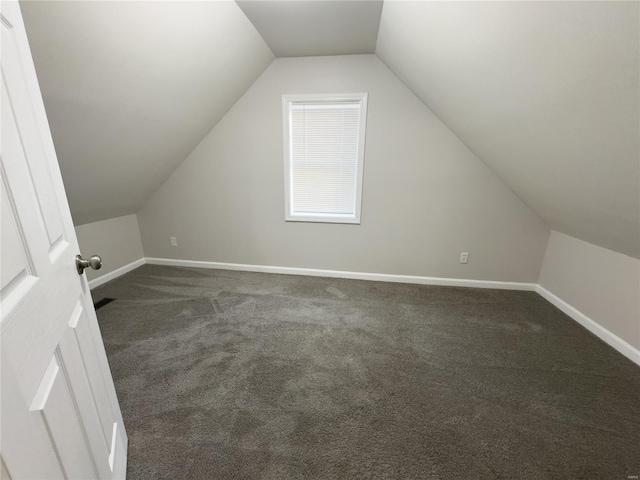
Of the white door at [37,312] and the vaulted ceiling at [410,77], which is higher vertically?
the vaulted ceiling at [410,77]

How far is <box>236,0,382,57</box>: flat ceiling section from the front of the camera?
1.73 m

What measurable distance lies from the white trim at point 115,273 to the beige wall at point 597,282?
14.7ft

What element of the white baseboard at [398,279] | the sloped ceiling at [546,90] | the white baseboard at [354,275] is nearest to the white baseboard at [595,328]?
the white baseboard at [398,279]

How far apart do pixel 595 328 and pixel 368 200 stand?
210cm

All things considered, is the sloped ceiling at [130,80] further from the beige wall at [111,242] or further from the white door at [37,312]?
the white door at [37,312]

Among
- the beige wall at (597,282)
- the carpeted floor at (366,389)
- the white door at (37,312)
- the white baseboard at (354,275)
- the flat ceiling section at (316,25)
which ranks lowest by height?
the carpeted floor at (366,389)

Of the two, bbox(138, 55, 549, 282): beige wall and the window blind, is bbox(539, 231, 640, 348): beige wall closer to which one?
bbox(138, 55, 549, 282): beige wall

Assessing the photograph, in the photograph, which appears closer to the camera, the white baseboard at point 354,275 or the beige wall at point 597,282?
the beige wall at point 597,282

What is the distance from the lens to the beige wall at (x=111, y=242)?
2688 millimetres

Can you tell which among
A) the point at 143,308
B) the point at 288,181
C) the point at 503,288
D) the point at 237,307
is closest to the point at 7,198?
the point at 237,307

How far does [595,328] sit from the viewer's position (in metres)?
2.10

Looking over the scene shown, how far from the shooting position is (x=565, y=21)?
88 centimetres

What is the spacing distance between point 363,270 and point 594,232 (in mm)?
1892

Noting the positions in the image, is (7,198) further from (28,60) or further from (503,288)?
(503,288)
